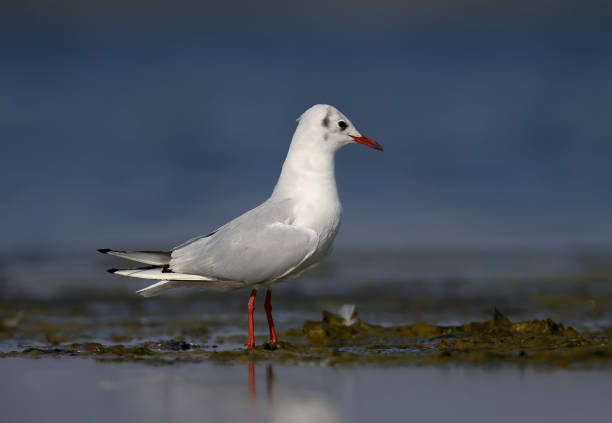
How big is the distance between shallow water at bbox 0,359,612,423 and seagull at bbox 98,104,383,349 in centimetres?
123

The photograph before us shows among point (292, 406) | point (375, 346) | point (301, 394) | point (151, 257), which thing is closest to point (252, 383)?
point (301, 394)

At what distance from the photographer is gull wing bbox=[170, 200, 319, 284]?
6906 mm

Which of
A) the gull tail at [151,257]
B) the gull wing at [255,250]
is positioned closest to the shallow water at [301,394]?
the gull wing at [255,250]

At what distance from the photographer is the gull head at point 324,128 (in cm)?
747

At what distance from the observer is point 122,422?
4352mm

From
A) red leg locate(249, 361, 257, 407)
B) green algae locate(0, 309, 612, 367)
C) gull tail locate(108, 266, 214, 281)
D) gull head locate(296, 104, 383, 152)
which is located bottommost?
red leg locate(249, 361, 257, 407)

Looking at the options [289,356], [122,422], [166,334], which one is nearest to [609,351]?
[289,356]

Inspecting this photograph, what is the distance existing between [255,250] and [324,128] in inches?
49.0

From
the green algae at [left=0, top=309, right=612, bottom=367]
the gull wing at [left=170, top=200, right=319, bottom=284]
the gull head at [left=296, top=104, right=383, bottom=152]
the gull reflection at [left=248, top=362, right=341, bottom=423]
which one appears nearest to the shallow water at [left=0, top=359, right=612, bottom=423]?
the gull reflection at [left=248, top=362, right=341, bottom=423]

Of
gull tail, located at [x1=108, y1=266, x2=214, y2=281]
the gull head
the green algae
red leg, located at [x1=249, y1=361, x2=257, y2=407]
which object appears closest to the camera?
red leg, located at [x1=249, y1=361, x2=257, y2=407]

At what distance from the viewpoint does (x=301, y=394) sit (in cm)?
492

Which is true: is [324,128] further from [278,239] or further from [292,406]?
[292,406]

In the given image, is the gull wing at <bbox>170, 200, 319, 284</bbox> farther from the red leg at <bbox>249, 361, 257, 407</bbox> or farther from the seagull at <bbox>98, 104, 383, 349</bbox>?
the red leg at <bbox>249, 361, 257, 407</bbox>

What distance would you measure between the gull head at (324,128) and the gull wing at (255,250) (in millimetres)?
621
